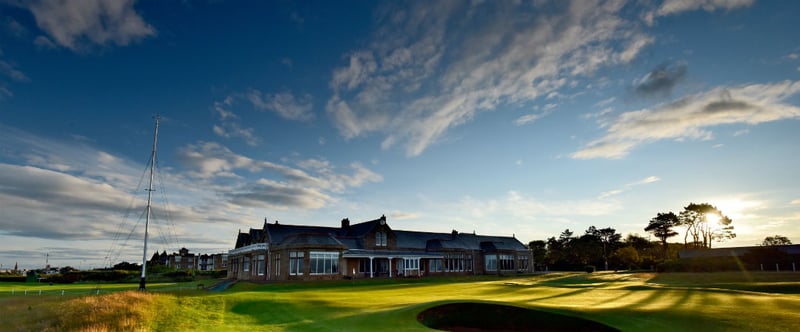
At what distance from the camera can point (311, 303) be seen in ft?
66.0

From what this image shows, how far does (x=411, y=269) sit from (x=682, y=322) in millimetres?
40491

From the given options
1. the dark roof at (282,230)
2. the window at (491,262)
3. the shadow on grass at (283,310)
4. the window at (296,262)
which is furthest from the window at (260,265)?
the window at (491,262)

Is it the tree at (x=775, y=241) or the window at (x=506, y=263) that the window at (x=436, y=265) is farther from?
the tree at (x=775, y=241)

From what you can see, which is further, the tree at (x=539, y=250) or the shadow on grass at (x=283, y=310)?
the tree at (x=539, y=250)

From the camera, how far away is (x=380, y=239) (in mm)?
52688

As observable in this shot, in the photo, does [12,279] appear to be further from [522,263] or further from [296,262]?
[522,263]

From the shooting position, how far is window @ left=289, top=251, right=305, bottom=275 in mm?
40906

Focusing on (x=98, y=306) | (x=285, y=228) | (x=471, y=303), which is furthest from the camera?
(x=285, y=228)

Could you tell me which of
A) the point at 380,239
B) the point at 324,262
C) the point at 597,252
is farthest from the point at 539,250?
the point at 324,262

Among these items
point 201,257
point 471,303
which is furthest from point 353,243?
point 201,257

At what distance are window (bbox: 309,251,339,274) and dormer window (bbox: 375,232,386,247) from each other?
29.7 feet

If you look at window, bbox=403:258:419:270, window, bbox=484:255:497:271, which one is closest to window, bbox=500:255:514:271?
window, bbox=484:255:497:271

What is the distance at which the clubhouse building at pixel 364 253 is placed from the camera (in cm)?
4200

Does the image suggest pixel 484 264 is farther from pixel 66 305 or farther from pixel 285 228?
pixel 66 305
